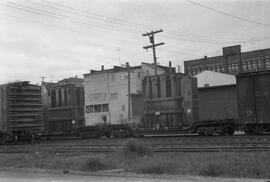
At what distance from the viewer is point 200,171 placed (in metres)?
10.1

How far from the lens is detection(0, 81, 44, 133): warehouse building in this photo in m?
24.2

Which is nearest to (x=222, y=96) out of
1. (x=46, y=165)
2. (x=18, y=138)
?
(x=18, y=138)

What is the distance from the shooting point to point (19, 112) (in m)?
24.5

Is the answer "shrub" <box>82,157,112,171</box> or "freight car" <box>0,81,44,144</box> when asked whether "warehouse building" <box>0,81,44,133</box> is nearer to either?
"freight car" <box>0,81,44,144</box>

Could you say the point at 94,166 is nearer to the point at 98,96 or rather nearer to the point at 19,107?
the point at 19,107

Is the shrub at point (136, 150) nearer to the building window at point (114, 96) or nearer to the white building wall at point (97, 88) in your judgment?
the white building wall at point (97, 88)

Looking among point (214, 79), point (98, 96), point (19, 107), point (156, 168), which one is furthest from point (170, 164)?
point (214, 79)

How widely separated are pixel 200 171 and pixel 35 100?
57.8 feet

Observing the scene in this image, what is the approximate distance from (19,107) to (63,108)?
5932 mm

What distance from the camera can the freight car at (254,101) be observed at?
22219 mm

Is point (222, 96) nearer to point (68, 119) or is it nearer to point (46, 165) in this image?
point (68, 119)

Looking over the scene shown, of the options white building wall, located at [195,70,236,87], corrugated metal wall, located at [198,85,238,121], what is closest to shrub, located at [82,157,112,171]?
corrugated metal wall, located at [198,85,238,121]

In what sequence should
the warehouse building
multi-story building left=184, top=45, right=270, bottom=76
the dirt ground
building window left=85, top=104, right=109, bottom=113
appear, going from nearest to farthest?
1. the dirt ground
2. the warehouse building
3. building window left=85, top=104, right=109, bottom=113
4. multi-story building left=184, top=45, right=270, bottom=76

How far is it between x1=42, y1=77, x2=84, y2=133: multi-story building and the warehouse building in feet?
15.5
